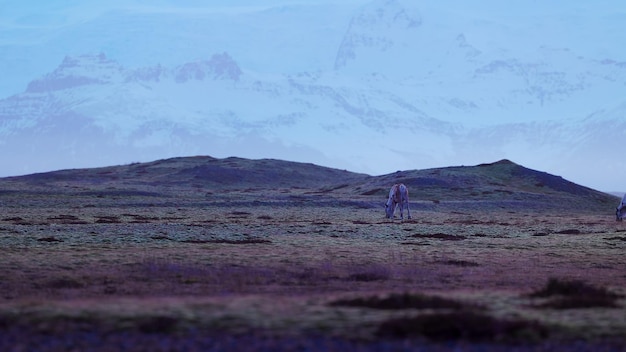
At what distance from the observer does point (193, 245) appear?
107 feet

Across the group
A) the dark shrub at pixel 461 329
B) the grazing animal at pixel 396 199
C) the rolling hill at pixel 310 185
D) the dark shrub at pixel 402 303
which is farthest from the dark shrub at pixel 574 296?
the rolling hill at pixel 310 185

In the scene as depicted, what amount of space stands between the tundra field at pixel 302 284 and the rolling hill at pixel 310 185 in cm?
1924

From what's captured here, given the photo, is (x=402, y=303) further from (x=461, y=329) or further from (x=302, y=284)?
(x=302, y=284)

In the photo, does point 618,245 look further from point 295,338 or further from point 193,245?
point 295,338

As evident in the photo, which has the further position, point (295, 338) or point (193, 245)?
point (193, 245)

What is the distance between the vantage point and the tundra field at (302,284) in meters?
12.9

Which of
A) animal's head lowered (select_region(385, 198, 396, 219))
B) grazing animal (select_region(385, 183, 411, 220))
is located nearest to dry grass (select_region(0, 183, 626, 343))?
animal's head lowered (select_region(385, 198, 396, 219))

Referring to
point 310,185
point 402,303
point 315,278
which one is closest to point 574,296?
point 402,303

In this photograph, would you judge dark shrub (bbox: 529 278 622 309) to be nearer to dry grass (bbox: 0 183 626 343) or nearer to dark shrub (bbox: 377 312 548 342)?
dry grass (bbox: 0 183 626 343)

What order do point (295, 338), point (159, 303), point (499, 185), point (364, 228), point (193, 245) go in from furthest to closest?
1. point (499, 185)
2. point (364, 228)
3. point (193, 245)
4. point (159, 303)
5. point (295, 338)

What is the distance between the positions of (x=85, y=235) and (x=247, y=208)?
3117cm

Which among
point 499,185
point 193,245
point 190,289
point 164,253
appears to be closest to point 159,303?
point 190,289

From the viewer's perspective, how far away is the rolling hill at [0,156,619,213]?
8050cm

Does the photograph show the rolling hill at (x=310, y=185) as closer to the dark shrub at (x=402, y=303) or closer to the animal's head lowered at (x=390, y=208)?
the animal's head lowered at (x=390, y=208)
